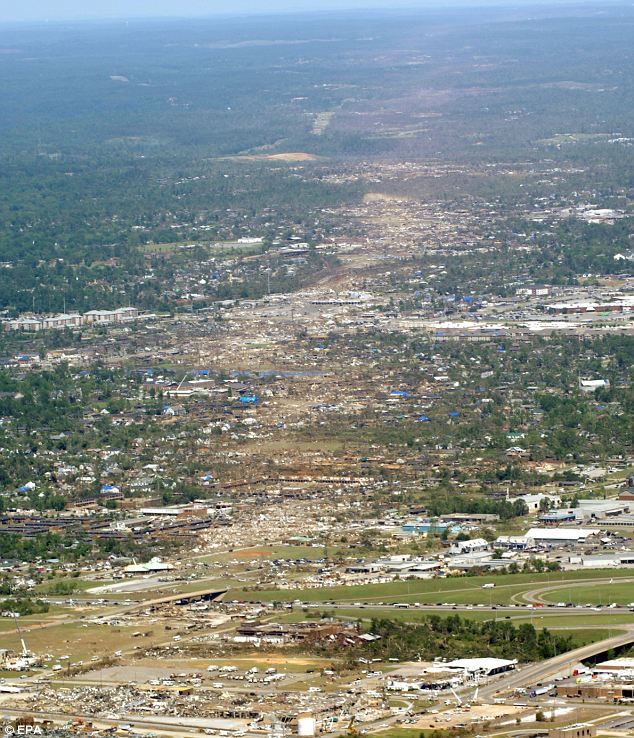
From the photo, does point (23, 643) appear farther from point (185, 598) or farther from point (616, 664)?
point (616, 664)

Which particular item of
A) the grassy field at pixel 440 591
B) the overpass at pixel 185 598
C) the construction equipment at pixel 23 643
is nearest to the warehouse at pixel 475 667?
the grassy field at pixel 440 591

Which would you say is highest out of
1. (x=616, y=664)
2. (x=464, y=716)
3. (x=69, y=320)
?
(x=464, y=716)

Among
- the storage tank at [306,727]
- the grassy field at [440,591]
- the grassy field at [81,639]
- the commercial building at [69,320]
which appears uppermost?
the storage tank at [306,727]

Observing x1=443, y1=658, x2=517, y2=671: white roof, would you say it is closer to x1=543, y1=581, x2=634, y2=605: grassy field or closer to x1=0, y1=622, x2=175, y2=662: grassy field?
x1=543, y1=581, x2=634, y2=605: grassy field

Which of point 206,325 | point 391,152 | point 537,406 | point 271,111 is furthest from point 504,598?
point 271,111

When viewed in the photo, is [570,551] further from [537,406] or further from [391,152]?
[391,152]

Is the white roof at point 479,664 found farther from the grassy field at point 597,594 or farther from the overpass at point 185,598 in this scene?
the overpass at point 185,598

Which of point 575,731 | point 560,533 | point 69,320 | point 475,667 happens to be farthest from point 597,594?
point 69,320

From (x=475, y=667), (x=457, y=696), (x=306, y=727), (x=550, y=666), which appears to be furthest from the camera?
(x=550, y=666)
